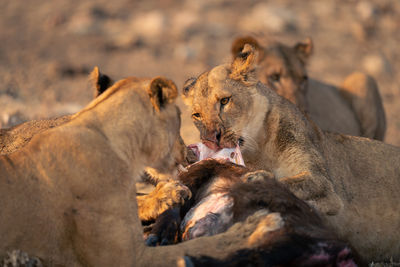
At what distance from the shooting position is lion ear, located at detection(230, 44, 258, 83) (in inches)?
197

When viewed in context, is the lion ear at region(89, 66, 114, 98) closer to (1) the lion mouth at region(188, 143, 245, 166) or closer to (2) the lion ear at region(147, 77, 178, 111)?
(2) the lion ear at region(147, 77, 178, 111)

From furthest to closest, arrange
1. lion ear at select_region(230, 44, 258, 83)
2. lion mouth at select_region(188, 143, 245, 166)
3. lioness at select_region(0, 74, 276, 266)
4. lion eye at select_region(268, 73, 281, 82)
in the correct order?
lion eye at select_region(268, 73, 281, 82) < lion ear at select_region(230, 44, 258, 83) < lion mouth at select_region(188, 143, 245, 166) < lioness at select_region(0, 74, 276, 266)

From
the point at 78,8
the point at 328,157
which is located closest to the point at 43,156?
the point at 328,157

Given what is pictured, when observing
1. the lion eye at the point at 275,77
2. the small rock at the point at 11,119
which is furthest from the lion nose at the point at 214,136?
the lion eye at the point at 275,77

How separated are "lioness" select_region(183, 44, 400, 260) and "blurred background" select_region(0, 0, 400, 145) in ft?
17.3

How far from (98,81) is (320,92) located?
5.40 meters

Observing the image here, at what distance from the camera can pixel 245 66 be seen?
16.4 ft

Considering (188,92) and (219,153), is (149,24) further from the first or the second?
(219,153)

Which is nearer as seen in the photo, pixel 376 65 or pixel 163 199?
pixel 163 199

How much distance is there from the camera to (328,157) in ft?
16.0

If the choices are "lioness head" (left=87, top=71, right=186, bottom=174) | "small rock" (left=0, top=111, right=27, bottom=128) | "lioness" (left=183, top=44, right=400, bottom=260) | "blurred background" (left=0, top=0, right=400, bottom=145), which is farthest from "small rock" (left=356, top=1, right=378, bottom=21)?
"lioness head" (left=87, top=71, right=186, bottom=174)

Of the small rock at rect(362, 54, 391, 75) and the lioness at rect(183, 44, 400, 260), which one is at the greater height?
the lioness at rect(183, 44, 400, 260)

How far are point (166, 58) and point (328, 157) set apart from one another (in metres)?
8.18

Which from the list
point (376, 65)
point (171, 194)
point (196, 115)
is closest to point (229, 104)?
point (196, 115)
